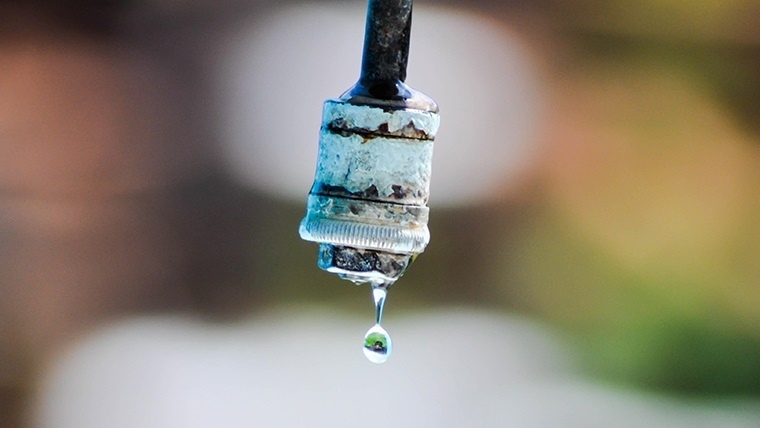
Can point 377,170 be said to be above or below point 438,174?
above

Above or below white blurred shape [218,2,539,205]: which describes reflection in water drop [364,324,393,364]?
below

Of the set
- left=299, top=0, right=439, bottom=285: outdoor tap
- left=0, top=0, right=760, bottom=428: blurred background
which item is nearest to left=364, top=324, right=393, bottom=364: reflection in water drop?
left=299, top=0, right=439, bottom=285: outdoor tap

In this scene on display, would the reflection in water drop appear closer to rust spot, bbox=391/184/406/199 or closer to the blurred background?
rust spot, bbox=391/184/406/199

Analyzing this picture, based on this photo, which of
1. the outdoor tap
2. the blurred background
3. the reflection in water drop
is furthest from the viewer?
the blurred background

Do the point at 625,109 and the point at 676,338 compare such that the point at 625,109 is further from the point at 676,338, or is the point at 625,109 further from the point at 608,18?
the point at 676,338

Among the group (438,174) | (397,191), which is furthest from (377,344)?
(438,174)

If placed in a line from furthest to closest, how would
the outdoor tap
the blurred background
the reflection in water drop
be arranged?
1. the blurred background
2. the reflection in water drop
3. the outdoor tap

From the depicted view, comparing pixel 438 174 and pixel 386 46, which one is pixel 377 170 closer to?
pixel 386 46
